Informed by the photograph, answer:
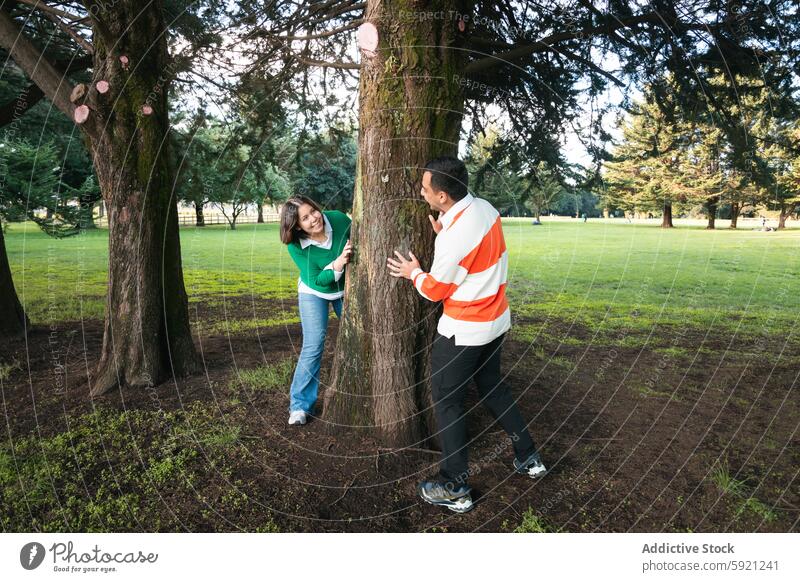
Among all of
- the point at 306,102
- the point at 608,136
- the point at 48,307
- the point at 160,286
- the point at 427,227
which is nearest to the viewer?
the point at 427,227

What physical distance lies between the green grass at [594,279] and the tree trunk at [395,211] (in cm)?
410

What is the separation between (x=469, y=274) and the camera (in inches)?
118

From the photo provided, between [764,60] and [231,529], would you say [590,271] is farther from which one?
[231,529]

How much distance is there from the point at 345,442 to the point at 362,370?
1.80ft

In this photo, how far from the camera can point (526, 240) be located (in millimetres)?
19047

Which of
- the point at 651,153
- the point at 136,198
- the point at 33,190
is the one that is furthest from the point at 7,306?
the point at 651,153

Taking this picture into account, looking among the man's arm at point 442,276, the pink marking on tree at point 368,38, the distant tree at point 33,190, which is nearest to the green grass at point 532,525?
the man's arm at point 442,276

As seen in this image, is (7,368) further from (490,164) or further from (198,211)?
(490,164)

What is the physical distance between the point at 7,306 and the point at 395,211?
6.36m

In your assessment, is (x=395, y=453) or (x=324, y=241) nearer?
(x=395, y=453)

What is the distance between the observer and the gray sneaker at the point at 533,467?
3371mm

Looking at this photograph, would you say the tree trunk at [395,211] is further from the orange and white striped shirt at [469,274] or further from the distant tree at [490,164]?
the distant tree at [490,164]

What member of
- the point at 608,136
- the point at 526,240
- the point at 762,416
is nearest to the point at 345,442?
the point at 762,416

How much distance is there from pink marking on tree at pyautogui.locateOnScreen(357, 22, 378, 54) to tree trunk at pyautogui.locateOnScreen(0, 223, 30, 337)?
6158 millimetres
